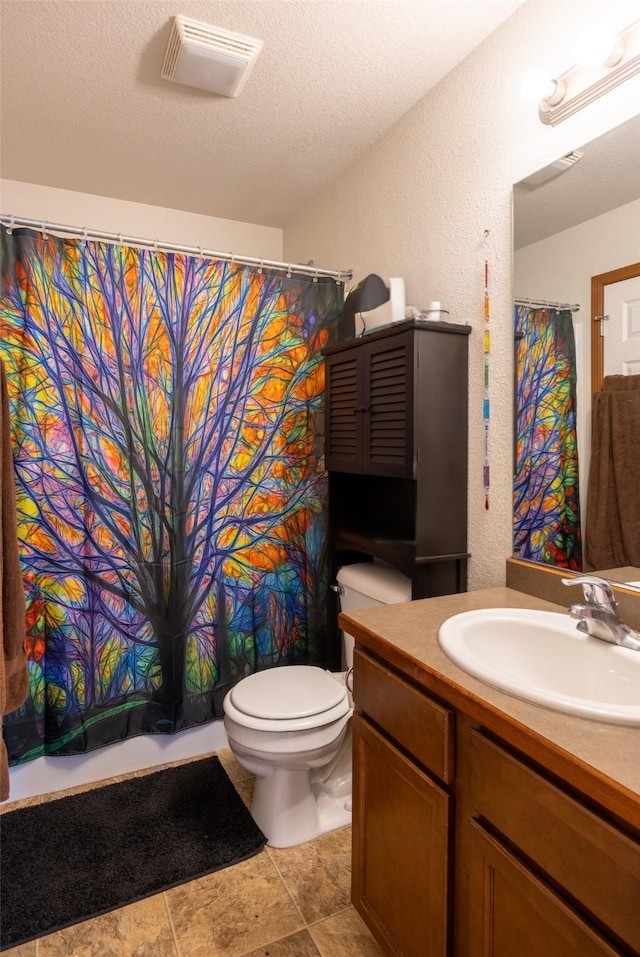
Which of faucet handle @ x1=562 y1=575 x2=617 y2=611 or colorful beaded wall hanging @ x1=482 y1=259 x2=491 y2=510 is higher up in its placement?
colorful beaded wall hanging @ x1=482 y1=259 x2=491 y2=510

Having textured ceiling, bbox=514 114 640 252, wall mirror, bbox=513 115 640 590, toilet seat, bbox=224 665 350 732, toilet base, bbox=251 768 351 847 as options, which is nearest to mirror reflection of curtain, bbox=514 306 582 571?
wall mirror, bbox=513 115 640 590

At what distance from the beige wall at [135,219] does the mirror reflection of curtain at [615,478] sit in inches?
85.4

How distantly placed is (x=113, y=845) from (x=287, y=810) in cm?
56

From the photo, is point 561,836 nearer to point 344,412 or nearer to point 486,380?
point 486,380

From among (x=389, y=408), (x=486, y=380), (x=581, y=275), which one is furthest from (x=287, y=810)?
(x=581, y=275)

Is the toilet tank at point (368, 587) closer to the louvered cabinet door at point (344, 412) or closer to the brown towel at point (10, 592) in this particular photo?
the louvered cabinet door at point (344, 412)

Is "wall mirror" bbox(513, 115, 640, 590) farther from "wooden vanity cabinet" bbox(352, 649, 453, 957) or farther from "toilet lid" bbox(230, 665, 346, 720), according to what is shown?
"toilet lid" bbox(230, 665, 346, 720)

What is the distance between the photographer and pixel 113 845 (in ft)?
5.68

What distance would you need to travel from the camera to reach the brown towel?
1.62m

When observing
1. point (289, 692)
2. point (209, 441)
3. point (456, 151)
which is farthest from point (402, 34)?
point (289, 692)

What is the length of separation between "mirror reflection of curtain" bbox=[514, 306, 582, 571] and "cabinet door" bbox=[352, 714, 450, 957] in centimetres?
69

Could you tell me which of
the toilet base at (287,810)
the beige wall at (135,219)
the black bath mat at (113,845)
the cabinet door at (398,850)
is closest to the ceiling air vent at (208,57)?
the beige wall at (135,219)

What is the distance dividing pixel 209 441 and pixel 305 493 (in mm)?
467

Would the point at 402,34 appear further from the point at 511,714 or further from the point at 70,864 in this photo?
the point at 70,864
